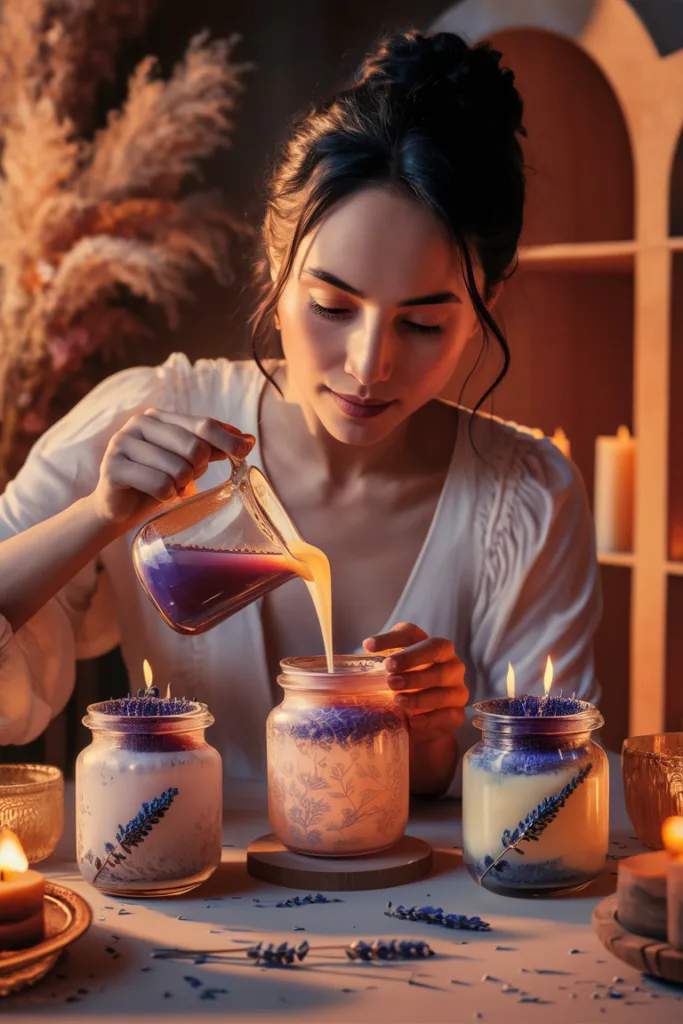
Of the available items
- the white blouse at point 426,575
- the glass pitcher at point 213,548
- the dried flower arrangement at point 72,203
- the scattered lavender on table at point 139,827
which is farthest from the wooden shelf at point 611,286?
the scattered lavender on table at point 139,827

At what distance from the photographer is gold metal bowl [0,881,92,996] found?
809 mm

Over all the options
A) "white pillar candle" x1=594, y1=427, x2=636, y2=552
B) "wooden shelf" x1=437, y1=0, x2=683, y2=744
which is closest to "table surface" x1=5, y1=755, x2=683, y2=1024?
"wooden shelf" x1=437, y1=0, x2=683, y2=744

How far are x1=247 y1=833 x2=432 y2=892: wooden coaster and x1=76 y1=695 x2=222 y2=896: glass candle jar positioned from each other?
0.06 metres

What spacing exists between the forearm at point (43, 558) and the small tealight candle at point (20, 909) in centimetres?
49

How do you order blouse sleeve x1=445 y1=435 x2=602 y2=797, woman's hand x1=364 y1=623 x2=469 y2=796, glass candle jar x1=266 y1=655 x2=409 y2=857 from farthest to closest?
blouse sleeve x1=445 y1=435 x2=602 y2=797, woman's hand x1=364 y1=623 x2=469 y2=796, glass candle jar x1=266 y1=655 x2=409 y2=857

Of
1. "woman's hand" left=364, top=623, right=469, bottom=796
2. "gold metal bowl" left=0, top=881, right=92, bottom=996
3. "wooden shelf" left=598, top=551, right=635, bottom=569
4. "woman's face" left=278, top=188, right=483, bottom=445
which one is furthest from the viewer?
"wooden shelf" left=598, top=551, right=635, bottom=569

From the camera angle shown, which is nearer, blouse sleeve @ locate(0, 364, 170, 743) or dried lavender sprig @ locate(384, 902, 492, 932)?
dried lavender sprig @ locate(384, 902, 492, 932)

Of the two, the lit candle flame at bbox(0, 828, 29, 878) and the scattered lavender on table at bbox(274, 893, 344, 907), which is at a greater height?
the lit candle flame at bbox(0, 828, 29, 878)

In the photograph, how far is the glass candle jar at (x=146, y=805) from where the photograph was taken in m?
0.99

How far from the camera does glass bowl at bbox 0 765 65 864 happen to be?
1.09 m

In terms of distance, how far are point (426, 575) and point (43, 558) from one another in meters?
0.53

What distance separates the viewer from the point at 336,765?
1055mm

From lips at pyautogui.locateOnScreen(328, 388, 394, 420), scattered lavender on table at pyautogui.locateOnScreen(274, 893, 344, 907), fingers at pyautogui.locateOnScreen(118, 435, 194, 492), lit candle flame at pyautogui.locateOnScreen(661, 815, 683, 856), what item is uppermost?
lips at pyautogui.locateOnScreen(328, 388, 394, 420)

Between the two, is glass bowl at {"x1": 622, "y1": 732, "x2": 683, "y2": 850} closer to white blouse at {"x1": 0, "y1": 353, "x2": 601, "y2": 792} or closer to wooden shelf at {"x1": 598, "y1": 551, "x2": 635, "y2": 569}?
white blouse at {"x1": 0, "y1": 353, "x2": 601, "y2": 792}
